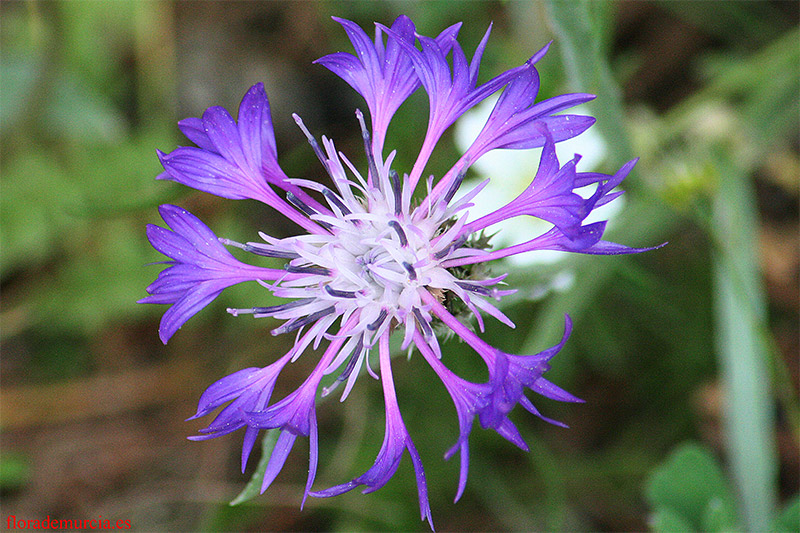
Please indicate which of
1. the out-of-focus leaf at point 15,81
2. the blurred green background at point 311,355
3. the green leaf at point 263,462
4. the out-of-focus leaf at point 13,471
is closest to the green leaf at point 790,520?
the blurred green background at point 311,355

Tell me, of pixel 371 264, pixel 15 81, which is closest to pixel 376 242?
pixel 371 264

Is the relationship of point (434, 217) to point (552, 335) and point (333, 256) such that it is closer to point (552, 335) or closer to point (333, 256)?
point (333, 256)

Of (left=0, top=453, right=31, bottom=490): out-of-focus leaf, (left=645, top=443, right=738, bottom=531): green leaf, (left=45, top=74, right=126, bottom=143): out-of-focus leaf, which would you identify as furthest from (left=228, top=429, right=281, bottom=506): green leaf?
(left=45, top=74, right=126, bottom=143): out-of-focus leaf

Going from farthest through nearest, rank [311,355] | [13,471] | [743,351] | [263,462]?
[311,355] → [13,471] → [743,351] → [263,462]

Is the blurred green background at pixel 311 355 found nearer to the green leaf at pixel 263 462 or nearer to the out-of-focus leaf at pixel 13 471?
the out-of-focus leaf at pixel 13 471

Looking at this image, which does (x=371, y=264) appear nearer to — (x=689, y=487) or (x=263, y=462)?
(x=263, y=462)

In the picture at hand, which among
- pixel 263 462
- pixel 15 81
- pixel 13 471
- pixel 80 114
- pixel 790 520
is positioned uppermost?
pixel 15 81
